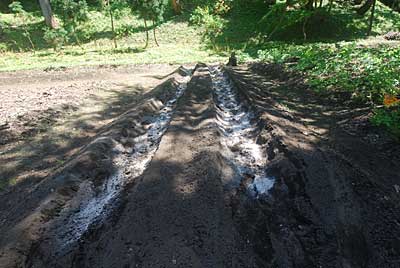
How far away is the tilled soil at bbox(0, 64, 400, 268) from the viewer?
3395mm

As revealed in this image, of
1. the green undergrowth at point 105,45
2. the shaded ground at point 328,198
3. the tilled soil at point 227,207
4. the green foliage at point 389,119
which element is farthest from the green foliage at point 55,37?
the green foliage at point 389,119

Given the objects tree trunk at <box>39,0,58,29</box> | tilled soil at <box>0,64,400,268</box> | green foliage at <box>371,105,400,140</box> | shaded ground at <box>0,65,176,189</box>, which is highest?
tree trunk at <box>39,0,58,29</box>

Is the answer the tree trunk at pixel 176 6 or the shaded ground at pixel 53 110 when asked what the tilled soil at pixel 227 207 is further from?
the tree trunk at pixel 176 6

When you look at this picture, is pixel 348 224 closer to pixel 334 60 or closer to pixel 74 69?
pixel 334 60

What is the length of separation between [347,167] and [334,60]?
240 inches

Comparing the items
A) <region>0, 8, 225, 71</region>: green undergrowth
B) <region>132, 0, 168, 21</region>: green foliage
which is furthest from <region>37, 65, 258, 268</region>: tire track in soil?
<region>132, 0, 168, 21</region>: green foliage

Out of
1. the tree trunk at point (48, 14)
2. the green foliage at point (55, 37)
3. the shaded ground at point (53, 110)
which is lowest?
the shaded ground at point (53, 110)

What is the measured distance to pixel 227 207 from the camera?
4.10 metres

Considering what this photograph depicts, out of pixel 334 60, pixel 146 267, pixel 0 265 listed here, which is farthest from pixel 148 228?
pixel 334 60

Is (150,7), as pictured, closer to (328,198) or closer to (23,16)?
(23,16)

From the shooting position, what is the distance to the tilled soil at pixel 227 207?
339 cm

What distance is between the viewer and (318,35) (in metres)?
21.2

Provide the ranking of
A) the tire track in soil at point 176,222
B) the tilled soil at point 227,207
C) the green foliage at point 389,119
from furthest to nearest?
1. the green foliage at point 389,119
2. the tilled soil at point 227,207
3. the tire track in soil at point 176,222

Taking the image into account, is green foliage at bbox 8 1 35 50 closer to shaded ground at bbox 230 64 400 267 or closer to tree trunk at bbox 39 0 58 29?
tree trunk at bbox 39 0 58 29
